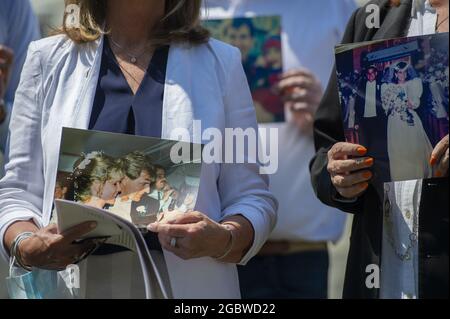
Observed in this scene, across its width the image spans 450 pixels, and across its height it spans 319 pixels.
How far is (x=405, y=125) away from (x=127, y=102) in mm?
689

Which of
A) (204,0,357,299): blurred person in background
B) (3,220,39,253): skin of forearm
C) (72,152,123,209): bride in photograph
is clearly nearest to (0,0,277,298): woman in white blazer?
(3,220,39,253): skin of forearm

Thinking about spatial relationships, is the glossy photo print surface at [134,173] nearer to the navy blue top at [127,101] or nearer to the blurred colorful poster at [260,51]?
the navy blue top at [127,101]

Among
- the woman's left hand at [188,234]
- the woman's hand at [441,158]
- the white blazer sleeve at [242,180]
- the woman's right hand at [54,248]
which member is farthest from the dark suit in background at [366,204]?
the woman's right hand at [54,248]

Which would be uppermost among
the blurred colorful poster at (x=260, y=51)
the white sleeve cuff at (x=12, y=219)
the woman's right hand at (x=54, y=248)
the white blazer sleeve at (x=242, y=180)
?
the blurred colorful poster at (x=260, y=51)

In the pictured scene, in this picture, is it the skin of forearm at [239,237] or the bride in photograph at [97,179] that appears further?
the skin of forearm at [239,237]

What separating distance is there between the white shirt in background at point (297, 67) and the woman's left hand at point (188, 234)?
1425mm

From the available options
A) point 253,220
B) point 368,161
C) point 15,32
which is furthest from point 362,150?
point 15,32

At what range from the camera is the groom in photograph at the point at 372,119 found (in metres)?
2.24

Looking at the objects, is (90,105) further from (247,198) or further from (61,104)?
(247,198)

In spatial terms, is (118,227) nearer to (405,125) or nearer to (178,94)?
(178,94)

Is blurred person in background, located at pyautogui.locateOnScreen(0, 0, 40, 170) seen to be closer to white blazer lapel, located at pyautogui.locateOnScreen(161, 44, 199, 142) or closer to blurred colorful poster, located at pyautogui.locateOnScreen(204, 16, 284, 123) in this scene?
blurred colorful poster, located at pyautogui.locateOnScreen(204, 16, 284, 123)

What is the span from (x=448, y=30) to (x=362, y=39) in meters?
0.39

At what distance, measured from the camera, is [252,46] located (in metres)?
3.62
